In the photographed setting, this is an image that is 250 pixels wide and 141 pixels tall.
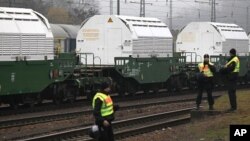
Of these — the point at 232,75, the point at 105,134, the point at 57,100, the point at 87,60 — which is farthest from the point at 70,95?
the point at 105,134

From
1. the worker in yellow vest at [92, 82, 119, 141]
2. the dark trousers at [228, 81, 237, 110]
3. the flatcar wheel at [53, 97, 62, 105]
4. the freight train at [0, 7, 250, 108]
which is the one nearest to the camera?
the worker in yellow vest at [92, 82, 119, 141]

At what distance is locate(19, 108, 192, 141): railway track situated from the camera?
41.1ft

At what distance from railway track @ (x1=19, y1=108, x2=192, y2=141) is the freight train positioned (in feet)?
15.1

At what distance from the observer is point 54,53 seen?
20719 millimetres

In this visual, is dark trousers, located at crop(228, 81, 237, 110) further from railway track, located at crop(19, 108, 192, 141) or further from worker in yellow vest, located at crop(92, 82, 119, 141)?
worker in yellow vest, located at crop(92, 82, 119, 141)

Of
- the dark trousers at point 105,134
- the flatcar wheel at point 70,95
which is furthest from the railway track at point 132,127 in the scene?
the flatcar wheel at point 70,95

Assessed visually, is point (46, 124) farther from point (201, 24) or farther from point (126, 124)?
point (201, 24)

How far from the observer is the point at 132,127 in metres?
14.7

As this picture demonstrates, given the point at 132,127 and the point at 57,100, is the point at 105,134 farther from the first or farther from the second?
the point at 57,100

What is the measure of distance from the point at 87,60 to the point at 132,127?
9.98 metres

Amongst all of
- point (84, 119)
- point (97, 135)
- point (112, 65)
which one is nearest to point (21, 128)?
point (84, 119)

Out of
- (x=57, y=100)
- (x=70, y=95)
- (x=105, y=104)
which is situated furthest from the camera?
(x=70, y=95)

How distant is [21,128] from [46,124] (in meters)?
0.97

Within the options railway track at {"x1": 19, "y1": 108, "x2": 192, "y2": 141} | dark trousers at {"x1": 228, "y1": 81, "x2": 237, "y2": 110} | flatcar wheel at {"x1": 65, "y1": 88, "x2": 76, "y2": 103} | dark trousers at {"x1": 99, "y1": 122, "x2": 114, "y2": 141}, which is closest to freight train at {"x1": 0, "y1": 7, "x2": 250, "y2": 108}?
flatcar wheel at {"x1": 65, "y1": 88, "x2": 76, "y2": 103}
